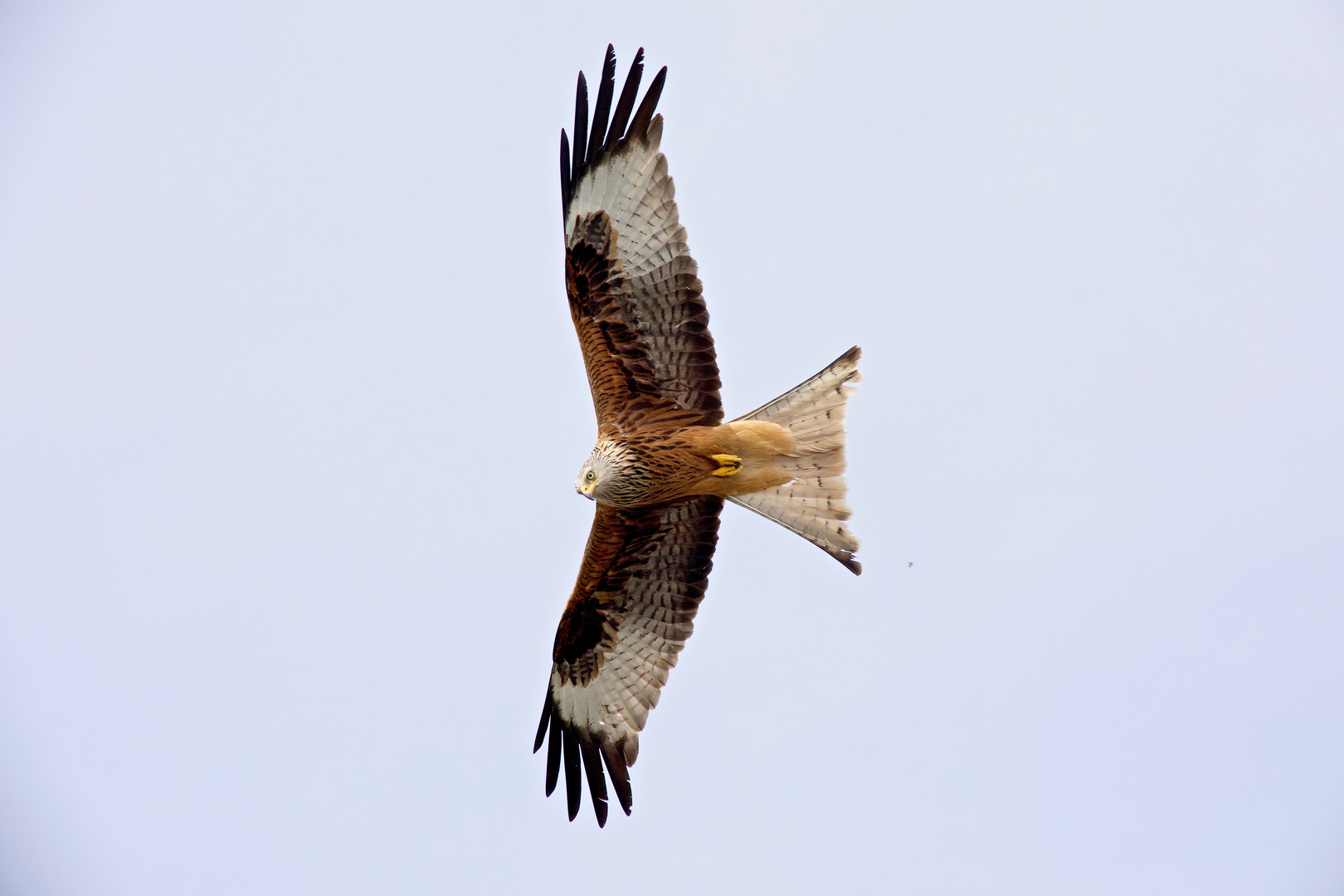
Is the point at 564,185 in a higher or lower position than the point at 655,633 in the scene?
higher

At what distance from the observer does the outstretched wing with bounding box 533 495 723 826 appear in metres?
8.48

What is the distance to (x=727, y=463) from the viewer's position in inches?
313

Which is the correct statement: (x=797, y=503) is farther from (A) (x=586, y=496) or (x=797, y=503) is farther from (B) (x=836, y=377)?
(A) (x=586, y=496)


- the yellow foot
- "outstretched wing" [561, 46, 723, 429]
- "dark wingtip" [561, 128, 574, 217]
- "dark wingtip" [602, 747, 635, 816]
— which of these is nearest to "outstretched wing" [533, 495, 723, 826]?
"dark wingtip" [602, 747, 635, 816]

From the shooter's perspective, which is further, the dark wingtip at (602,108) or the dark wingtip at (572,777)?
the dark wingtip at (572,777)

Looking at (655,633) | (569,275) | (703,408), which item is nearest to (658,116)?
(569,275)

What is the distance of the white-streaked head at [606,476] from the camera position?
7641mm

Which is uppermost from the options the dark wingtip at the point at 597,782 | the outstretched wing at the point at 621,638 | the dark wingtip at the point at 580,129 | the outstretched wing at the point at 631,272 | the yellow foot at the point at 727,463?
the dark wingtip at the point at 580,129

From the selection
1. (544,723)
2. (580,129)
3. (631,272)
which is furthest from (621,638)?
(580,129)

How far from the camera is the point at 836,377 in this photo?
27.2 ft

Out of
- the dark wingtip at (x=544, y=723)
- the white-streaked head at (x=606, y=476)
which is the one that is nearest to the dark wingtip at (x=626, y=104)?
the white-streaked head at (x=606, y=476)

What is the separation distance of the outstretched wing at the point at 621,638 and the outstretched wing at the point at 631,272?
91 centimetres

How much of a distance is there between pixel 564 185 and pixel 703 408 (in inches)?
71.0

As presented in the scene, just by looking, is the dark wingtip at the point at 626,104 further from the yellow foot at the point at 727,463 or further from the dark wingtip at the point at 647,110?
the yellow foot at the point at 727,463
